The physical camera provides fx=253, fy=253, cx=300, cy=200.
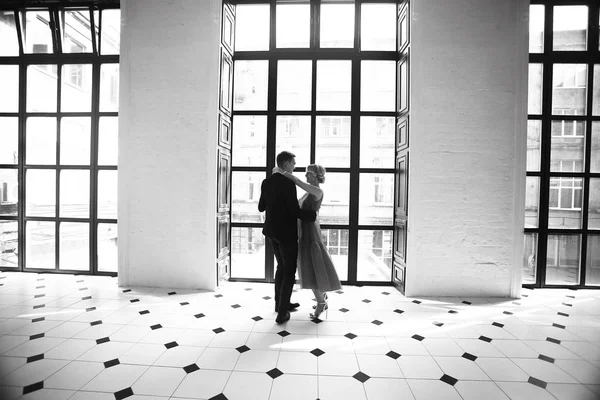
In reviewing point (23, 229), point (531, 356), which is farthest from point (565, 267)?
point (23, 229)

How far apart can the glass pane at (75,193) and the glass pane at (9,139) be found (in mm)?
991

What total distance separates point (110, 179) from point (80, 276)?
170 cm

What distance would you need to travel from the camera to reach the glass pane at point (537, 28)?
13.0 ft

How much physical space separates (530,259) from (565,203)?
104 centimetres

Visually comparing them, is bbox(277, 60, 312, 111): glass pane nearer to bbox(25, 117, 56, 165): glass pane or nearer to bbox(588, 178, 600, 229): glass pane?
bbox(25, 117, 56, 165): glass pane

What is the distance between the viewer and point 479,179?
366cm

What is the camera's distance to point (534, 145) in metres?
4.03

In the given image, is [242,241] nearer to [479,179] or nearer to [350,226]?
[350,226]

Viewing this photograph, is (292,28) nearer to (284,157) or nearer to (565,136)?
(284,157)

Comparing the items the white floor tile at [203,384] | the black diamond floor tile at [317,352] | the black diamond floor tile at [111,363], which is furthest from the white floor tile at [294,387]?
the black diamond floor tile at [111,363]

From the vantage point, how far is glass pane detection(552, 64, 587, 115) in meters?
3.97

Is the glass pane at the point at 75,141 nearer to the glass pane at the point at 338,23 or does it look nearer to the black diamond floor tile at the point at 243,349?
the black diamond floor tile at the point at 243,349

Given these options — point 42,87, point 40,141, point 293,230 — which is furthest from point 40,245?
point 293,230

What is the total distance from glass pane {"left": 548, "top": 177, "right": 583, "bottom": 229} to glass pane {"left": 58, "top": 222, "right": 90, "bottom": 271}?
770 centimetres
